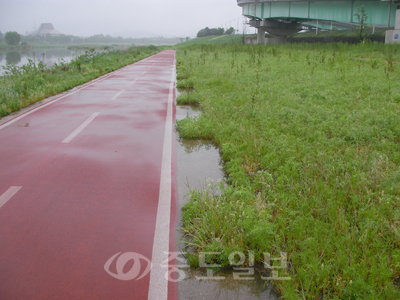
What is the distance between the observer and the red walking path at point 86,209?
335 centimetres

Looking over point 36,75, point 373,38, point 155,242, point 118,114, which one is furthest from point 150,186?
point 373,38

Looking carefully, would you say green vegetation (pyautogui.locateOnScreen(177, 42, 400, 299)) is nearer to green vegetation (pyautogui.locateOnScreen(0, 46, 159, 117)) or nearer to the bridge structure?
green vegetation (pyautogui.locateOnScreen(0, 46, 159, 117))

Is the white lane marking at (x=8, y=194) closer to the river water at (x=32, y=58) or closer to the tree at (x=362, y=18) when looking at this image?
A: the river water at (x=32, y=58)

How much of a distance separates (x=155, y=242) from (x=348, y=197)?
8.92 feet

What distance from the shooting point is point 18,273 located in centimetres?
344

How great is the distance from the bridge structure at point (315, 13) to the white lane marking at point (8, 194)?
34.0 m

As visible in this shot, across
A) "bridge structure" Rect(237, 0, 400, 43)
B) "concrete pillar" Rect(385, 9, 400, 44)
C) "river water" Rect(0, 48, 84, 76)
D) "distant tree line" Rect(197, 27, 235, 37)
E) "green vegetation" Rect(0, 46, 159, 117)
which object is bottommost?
"green vegetation" Rect(0, 46, 159, 117)

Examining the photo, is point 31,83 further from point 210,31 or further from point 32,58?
point 210,31

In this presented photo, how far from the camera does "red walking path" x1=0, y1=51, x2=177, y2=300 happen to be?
11.0 ft

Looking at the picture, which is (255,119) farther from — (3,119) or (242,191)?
(3,119)

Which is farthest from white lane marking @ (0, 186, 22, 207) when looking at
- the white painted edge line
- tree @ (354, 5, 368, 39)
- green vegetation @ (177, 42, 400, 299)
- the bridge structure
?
the bridge structure

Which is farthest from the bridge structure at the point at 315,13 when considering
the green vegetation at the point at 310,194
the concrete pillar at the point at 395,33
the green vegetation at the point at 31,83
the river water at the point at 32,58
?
the green vegetation at the point at 310,194

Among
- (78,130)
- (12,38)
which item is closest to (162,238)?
(78,130)

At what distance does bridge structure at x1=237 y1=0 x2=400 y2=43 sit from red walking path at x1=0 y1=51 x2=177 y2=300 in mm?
31703
